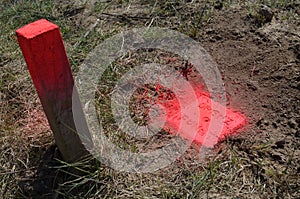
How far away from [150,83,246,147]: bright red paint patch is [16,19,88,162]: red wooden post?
24.0 inches

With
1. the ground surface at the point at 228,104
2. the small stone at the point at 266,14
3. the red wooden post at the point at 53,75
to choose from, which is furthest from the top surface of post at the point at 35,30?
the small stone at the point at 266,14

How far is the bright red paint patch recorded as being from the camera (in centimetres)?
213

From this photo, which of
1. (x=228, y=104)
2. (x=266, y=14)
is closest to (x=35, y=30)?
(x=228, y=104)

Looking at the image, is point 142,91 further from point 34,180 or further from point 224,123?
point 34,180

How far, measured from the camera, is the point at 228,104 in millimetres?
2299

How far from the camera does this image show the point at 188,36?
2818mm

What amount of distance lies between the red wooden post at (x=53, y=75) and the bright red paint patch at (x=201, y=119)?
61cm

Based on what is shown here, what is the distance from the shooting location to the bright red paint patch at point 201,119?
2131 millimetres

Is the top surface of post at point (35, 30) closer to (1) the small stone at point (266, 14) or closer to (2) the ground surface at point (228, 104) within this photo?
(2) the ground surface at point (228, 104)

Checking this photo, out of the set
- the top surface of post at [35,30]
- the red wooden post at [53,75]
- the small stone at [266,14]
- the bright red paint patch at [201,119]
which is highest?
the top surface of post at [35,30]

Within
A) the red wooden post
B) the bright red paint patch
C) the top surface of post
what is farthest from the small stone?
the top surface of post

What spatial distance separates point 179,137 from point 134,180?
38 centimetres

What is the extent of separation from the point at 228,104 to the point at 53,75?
44.7 inches

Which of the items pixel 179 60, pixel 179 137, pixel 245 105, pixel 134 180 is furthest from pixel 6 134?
pixel 245 105
